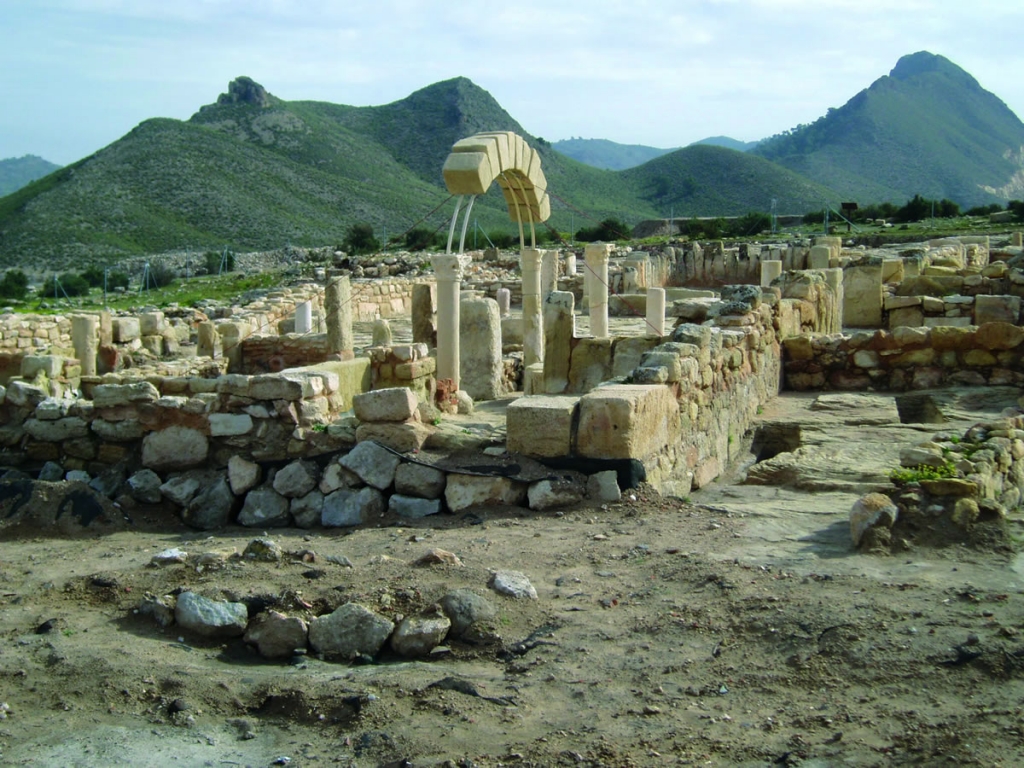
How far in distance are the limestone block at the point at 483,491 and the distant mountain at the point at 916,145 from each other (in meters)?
90.0

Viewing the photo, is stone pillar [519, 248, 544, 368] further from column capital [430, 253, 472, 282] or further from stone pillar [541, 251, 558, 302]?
stone pillar [541, 251, 558, 302]

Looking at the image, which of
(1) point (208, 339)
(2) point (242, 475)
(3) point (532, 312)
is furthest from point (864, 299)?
(2) point (242, 475)

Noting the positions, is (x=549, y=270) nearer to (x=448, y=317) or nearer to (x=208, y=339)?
(x=208, y=339)

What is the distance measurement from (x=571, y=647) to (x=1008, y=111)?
6367 inches

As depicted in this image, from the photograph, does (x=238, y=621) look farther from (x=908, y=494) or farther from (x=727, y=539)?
(x=908, y=494)

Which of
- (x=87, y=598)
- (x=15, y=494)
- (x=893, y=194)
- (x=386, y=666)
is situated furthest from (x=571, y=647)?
(x=893, y=194)

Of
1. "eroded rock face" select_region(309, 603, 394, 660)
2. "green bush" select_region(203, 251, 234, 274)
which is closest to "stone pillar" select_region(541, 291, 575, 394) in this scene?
"eroded rock face" select_region(309, 603, 394, 660)

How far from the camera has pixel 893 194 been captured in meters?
98.1

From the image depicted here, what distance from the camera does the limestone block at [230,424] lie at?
697 cm

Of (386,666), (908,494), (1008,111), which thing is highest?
(1008,111)

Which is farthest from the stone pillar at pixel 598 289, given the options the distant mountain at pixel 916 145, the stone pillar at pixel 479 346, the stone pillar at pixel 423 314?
the distant mountain at pixel 916 145

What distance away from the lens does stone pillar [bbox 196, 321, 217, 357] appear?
58.0 ft

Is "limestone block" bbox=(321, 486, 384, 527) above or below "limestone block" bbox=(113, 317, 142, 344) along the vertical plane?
below

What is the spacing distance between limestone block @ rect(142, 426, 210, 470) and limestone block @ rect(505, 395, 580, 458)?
2.06 metres
